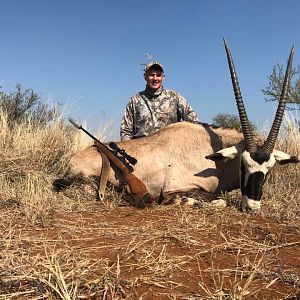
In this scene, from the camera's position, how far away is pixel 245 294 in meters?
1.68

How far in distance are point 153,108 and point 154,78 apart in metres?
0.43

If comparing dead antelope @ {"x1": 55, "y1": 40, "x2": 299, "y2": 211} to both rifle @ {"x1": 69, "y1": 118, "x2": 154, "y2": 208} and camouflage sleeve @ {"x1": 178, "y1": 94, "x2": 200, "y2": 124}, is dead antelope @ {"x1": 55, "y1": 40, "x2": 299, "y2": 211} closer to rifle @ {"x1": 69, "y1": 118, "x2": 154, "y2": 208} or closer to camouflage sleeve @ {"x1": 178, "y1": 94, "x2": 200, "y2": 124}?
rifle @ {"x1": 69, "y1": 118, "x2": 154, "y2": 208}

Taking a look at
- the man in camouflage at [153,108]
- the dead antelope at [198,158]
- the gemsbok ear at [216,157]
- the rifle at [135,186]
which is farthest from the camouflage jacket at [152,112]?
the gemsbok ear at [216,157]

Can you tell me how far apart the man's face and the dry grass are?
211 cm

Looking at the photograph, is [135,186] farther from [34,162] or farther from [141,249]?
[34,162]

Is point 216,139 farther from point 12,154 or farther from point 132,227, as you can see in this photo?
point 12,154

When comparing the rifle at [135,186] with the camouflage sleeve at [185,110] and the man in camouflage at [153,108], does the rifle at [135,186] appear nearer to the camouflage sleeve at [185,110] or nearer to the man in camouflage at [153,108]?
the man in camouflage at [153,108]

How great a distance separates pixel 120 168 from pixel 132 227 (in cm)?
126

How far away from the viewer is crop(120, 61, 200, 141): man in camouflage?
18.8 feet

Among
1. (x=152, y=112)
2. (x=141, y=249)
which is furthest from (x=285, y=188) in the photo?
(x=141, y=249)

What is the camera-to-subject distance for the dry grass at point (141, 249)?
1.74 metres

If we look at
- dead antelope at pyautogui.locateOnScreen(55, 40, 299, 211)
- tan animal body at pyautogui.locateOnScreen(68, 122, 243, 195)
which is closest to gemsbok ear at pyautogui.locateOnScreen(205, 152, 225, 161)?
dead antelope at pyautogui.locateOnScreen(55, 40, 299, 211)

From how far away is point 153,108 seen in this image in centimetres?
577

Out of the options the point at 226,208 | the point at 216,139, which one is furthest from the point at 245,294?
the point at 216,139
